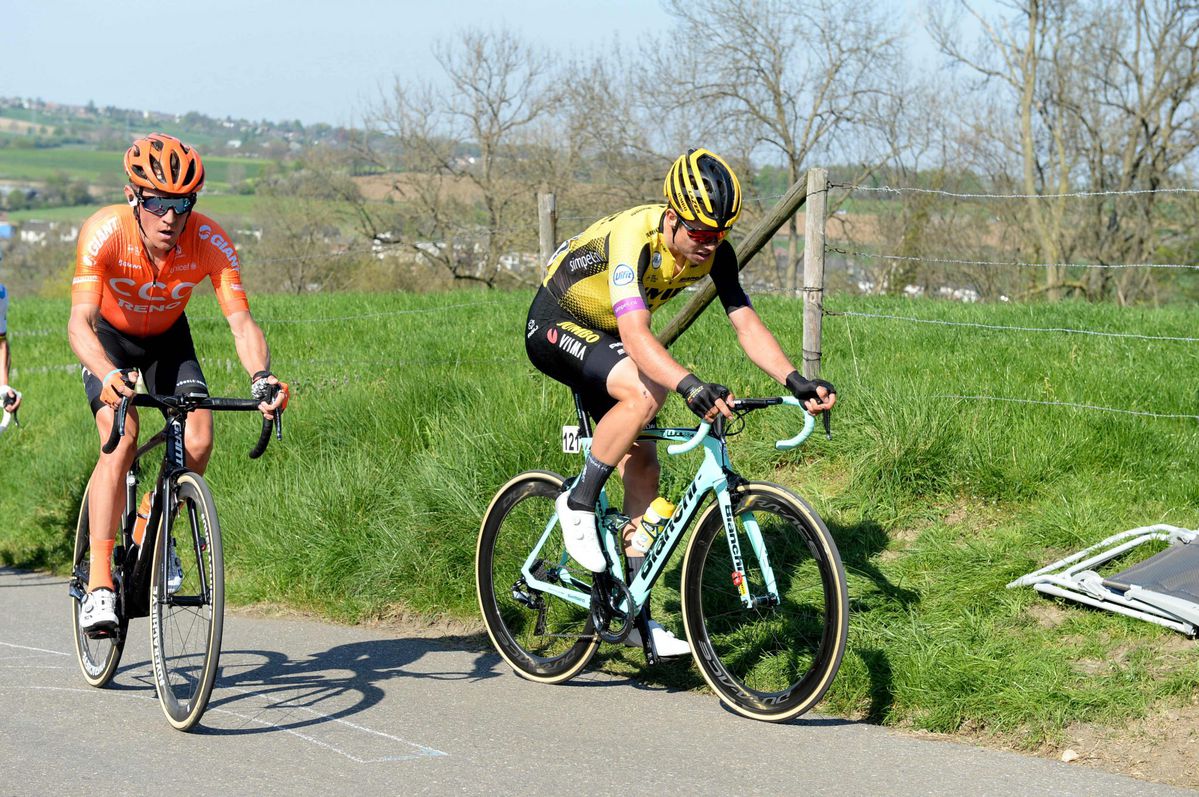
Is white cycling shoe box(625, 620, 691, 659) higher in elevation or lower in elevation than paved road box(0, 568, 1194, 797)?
higher

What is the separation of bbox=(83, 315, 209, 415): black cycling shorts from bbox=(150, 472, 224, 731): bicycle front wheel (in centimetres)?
68

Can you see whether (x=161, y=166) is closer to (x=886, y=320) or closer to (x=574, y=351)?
(x=574, y=351)

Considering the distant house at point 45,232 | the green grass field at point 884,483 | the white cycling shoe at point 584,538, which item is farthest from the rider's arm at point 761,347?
the distant house at point 45,232

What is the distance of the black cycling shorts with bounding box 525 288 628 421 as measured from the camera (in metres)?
5.27

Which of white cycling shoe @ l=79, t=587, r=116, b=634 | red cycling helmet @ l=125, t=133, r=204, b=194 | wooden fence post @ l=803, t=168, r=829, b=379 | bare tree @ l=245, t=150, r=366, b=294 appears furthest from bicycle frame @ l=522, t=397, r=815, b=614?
bare tree @ l=245, t=150, r=366, b=294

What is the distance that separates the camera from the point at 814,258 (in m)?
7.56

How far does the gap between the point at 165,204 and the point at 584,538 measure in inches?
88.6

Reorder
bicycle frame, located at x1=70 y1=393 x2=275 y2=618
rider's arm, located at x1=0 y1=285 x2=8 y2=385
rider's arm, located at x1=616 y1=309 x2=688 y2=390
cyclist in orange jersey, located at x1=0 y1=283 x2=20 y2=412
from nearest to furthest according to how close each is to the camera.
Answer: rider's arm, located at x1=616 y1=309 x2=688 y2=390 → bicycle frame, located at x1=70 y1=393 x2=275 y2=618 → cyclist in orange jersey, located at x1=0 y1=283 x2=20 y2=412 → rider's arm, located at x1=0 y1=285 x2=8 y2=385

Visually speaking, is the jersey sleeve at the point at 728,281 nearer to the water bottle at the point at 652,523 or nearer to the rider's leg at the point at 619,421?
the rider's leg at the point at 619,421

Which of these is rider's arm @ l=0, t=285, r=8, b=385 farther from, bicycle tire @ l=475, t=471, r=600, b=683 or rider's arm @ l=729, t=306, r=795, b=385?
rider's arm @ l=729, t=306, r=795, b=385

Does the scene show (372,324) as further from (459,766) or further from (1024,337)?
(459,766)

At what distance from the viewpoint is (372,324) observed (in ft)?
42.9

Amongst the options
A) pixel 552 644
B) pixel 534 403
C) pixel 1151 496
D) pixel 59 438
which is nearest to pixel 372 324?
pixel 59 438

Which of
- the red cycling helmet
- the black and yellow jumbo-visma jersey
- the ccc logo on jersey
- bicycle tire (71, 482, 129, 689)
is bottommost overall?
bicycle tire (71, 482, 129, 689)
